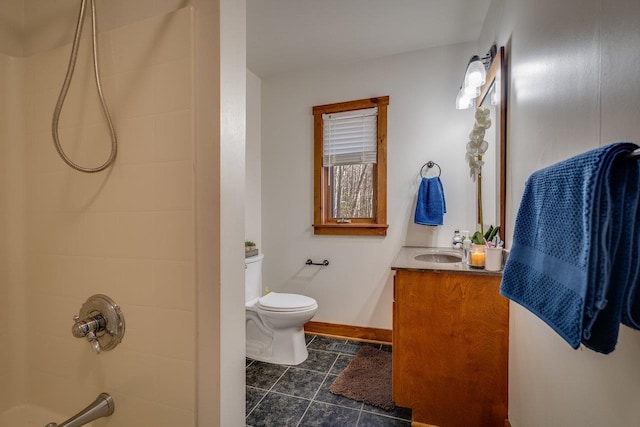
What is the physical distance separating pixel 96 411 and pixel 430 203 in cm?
221

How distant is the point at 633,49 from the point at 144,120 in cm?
120

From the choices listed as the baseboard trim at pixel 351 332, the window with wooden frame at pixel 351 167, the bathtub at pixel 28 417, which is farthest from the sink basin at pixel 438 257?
the bathtub at pixel 28 417

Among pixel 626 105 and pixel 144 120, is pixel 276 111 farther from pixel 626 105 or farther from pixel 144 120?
pixel 626 105

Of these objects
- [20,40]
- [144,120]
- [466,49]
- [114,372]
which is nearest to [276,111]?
[466,49]

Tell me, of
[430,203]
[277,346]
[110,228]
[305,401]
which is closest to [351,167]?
[430,203]

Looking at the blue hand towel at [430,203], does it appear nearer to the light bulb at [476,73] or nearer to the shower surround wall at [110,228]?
the light bulb at [476,73]

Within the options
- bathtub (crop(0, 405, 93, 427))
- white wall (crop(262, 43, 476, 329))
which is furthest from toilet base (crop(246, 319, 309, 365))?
bathtub (crop(0, 405, 93, 427))

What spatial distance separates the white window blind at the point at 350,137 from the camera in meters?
2.56

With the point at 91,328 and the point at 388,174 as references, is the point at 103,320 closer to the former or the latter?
the point at 91,328

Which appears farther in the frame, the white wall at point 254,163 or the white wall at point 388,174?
the white wall at point 254,163

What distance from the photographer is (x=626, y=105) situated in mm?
577

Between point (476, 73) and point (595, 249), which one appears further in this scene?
point (476, 73)

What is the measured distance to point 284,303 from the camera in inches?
83.1

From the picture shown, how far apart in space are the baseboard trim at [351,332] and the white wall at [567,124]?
123 cm
